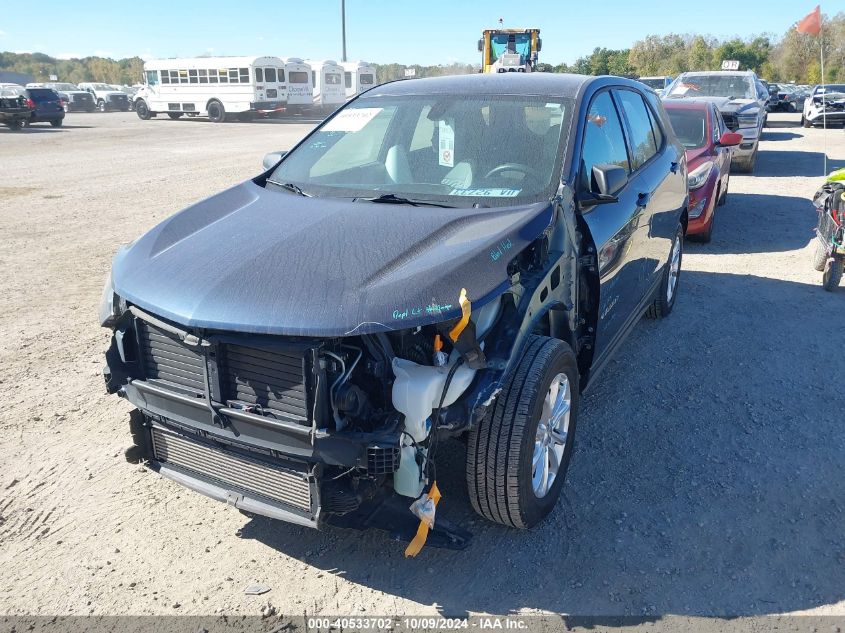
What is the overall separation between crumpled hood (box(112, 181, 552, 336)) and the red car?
18.3 feet

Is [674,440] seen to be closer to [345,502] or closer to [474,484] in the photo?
[474,484]

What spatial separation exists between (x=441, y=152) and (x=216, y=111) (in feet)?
102

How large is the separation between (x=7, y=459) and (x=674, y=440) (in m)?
3.58

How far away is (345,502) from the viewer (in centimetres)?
264

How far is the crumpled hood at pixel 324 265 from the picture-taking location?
101 inches

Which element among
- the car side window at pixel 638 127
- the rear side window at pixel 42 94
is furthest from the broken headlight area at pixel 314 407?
the rear side window at pixel 42 94

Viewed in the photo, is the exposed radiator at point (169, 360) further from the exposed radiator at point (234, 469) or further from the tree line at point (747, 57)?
the tree line at point (747, 57)

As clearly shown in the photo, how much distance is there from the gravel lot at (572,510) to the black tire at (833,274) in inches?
12.5

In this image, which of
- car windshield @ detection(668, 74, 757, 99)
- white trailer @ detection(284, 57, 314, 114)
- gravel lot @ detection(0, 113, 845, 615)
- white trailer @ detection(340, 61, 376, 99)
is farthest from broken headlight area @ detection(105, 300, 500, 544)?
white trailer @ detection(340, 61, 376, 99)

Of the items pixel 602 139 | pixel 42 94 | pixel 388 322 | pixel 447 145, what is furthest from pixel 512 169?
pixel 42 94

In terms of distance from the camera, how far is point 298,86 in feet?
113

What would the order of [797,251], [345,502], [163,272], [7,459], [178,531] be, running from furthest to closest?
1. [797,251]
2. [7,459]
3. [178,531]
4. [163,272]
5. [345,502]

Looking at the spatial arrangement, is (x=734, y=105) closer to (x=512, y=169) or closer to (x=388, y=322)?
(x=512, y=169)

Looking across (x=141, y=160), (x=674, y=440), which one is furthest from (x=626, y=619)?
(x=141, y=160)
